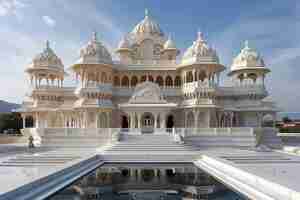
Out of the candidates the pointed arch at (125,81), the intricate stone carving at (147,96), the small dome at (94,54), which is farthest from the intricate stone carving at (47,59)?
the intricate stone carving at (147,96)

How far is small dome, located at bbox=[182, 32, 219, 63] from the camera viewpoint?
32.1 m

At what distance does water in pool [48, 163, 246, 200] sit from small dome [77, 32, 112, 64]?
61.4ft

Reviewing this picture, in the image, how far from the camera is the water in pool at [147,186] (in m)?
10.2

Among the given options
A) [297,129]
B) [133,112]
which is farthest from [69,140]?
[297,129]

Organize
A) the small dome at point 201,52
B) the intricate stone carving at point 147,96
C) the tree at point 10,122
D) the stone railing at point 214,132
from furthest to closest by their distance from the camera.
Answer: the tree at point 10,122, the small dome at point 201,52, the intricate stone carving at point 147,96, the stone railing at point 214,132

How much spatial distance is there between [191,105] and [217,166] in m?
16.3

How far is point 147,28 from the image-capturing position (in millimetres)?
42406

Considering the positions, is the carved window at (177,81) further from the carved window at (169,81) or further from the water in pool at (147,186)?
the water in pool at (147,186)

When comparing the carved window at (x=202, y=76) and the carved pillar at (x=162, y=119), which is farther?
the carved window at (x=202, y=76)

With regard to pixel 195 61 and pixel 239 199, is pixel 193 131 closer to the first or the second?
pixel 195 61

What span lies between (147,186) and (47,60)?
92.2ft

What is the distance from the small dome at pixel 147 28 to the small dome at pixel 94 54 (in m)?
10.9

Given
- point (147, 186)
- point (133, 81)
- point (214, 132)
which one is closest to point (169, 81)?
point (133, 81)

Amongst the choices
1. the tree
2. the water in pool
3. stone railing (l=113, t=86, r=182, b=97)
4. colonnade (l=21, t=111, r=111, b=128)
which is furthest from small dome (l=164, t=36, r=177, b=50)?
the tree
